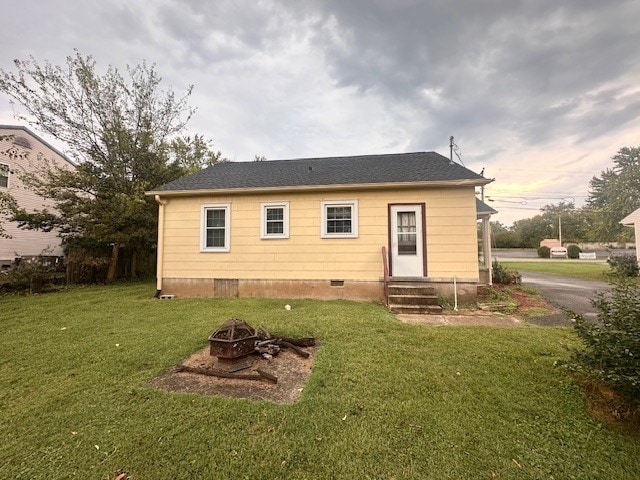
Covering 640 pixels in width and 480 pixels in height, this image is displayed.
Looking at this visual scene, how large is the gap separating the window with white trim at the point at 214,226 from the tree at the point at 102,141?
423cm

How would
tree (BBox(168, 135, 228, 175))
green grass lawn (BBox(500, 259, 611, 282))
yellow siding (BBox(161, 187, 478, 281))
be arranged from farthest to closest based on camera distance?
tree (BBox(168, 135, 228, 175))
green grass lawn (BBox(500, 259, 611, 282))
yellow siding (BBox(161, 187, 478, 281))

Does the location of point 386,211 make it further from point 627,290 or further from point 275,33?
point 275,33

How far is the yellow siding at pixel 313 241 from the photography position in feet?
24.6

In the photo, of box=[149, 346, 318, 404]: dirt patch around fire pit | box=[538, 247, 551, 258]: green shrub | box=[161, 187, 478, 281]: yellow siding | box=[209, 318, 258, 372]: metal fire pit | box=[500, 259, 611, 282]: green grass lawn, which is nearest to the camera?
box=[149, 346, 318, 404]: dirt patch around fire pit

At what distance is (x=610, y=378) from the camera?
2.21 meters

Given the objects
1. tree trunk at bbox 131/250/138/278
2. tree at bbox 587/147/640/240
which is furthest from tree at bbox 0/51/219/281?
tree at bbox 587/147/640/240

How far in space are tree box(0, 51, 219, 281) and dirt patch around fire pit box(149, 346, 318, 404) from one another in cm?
977

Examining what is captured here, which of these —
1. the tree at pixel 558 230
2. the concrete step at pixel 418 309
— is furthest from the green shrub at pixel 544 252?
the concrete step at pixel 418 309

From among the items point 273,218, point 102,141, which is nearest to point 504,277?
point 273,218

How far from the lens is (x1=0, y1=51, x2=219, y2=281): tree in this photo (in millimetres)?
10820

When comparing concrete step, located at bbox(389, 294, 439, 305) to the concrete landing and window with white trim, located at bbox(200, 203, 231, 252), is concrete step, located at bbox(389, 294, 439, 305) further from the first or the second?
window with white trim, located at bbox(200, 203, 231, 252)

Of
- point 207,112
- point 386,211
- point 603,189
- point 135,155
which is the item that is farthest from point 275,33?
point 603,189

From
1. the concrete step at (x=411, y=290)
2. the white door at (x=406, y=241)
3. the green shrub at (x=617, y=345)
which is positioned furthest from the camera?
the white door at (x=406, y=241)

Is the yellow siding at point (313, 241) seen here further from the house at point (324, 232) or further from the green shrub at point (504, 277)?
the green shrub at point (504, 277)
